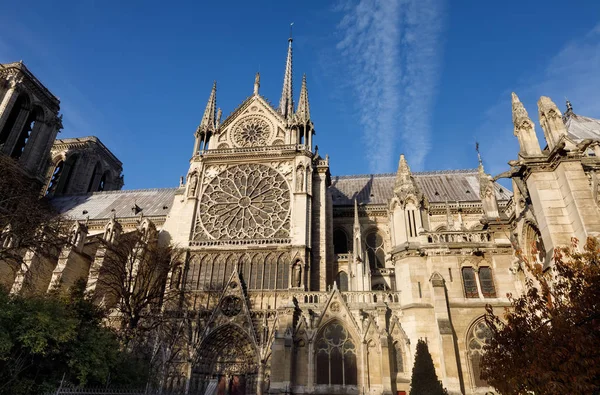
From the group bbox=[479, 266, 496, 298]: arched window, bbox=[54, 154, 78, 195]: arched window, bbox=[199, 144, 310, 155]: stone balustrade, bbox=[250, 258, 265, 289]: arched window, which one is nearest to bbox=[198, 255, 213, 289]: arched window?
bbox=[250, 258, 265, 289]: arched window

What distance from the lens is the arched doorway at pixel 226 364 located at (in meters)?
20.1

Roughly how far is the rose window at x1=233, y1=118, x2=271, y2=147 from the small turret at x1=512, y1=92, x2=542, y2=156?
18134 millimetres

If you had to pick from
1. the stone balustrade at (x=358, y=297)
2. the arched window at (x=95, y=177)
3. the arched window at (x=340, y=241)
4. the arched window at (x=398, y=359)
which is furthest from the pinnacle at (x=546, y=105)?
the arched window at (x=95, y=177)

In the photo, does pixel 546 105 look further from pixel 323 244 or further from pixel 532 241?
pixel 323 244

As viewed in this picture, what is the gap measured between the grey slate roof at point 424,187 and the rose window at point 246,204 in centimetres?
789

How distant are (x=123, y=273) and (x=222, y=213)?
23.8 ft

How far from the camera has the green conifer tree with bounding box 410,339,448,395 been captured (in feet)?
40.5

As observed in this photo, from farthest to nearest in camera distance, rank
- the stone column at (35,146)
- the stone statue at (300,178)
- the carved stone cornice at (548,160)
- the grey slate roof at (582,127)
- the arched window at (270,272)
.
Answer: the stone column at (35,146)
the stone statue at (300,178)
the arched window at (270,272)
the grey slate roof at (582,127)
the carved stone cornice at (548,160)

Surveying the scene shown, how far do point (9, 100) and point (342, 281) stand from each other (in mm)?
36981

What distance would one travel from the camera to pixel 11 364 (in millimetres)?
11547

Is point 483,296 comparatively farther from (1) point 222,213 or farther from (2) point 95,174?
(2) point 95,174

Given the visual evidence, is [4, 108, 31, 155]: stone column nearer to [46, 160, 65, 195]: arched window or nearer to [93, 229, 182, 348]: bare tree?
[46, 160, 65, 195]: arched window

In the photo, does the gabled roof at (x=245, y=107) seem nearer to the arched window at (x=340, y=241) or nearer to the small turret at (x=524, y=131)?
the arched window at (x=340, y=241)

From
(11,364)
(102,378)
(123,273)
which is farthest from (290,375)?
(123,273)
